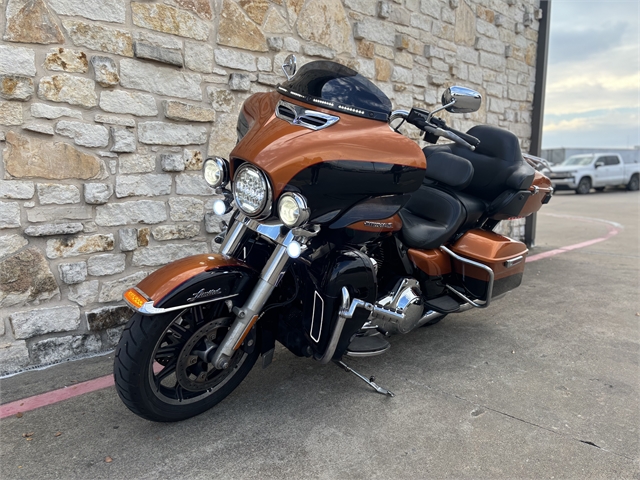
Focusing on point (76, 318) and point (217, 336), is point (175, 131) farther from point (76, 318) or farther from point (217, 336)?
point (217, 336)

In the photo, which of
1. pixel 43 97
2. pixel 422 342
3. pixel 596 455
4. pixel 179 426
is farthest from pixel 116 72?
pixel 596 455

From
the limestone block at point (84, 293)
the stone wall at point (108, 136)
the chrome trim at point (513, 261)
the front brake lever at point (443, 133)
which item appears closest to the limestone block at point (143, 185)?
the stone wall at point (108, 136)

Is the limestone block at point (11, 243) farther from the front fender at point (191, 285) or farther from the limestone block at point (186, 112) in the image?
the limestone block at point (186, 112)

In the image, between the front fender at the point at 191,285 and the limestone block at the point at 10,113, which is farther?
the limestone block at the point at 10,113

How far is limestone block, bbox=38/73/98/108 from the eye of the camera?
299 centimetres

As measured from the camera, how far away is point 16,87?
2.89m

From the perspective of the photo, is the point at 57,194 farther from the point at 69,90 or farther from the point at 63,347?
the point at 63,347

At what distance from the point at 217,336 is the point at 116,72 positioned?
1923 mm

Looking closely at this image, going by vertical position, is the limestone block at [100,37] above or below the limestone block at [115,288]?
above

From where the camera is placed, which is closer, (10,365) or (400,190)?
(400,190)

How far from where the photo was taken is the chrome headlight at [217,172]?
8.05ft

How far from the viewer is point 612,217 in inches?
443

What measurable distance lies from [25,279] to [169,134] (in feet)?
4.37

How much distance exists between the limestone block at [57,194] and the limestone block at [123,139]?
378 millimetres
